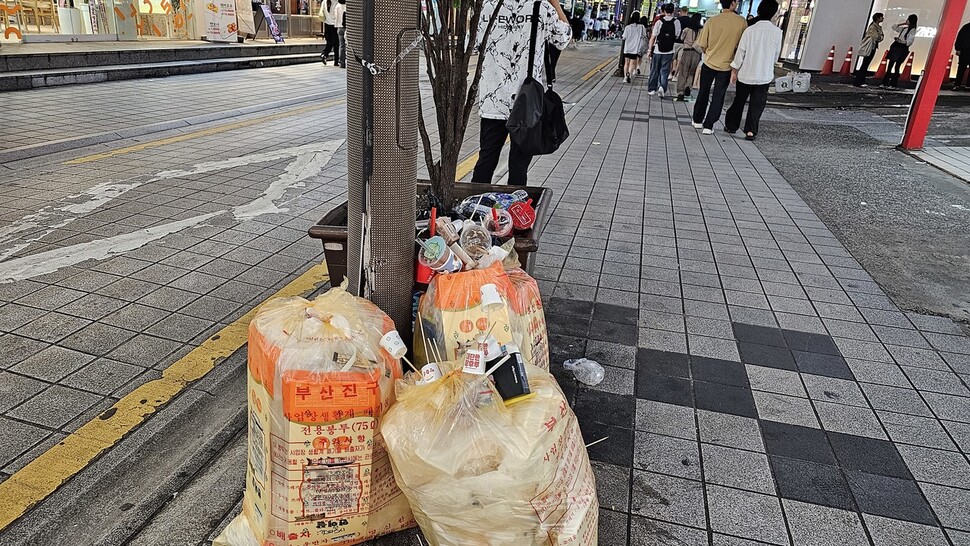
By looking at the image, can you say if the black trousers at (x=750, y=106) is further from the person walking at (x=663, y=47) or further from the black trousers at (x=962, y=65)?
the black trousers at (x=962, y=65)

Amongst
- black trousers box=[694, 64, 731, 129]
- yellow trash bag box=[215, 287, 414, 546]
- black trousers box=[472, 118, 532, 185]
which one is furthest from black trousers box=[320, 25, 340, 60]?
yellow trash bag box=[215, 287, 414, 546]

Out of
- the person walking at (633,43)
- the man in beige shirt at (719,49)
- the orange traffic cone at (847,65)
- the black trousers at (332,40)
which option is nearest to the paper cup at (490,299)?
the man in beige shirt at (719,49)

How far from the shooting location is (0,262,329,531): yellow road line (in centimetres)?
208

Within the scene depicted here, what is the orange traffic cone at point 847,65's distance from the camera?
19.0 metres

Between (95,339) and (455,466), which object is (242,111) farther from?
(455,466)

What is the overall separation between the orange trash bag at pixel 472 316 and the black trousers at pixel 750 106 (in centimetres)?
837

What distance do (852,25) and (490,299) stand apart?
21.1 meters

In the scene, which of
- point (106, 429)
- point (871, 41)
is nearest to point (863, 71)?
point (871, 41)

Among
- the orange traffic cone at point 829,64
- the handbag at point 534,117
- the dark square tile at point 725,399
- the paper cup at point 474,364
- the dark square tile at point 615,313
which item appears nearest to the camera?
the paper cup at point 474,364

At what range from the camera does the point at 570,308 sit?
374 cm

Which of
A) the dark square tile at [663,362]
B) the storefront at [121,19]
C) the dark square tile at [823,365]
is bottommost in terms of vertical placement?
the dark square tile at [663,362]

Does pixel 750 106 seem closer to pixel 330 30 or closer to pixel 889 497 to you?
pixel 889 497

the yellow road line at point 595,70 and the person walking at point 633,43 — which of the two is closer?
the person walking at point 633,43

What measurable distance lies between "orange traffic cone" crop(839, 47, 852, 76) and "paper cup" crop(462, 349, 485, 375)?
21306 mm
